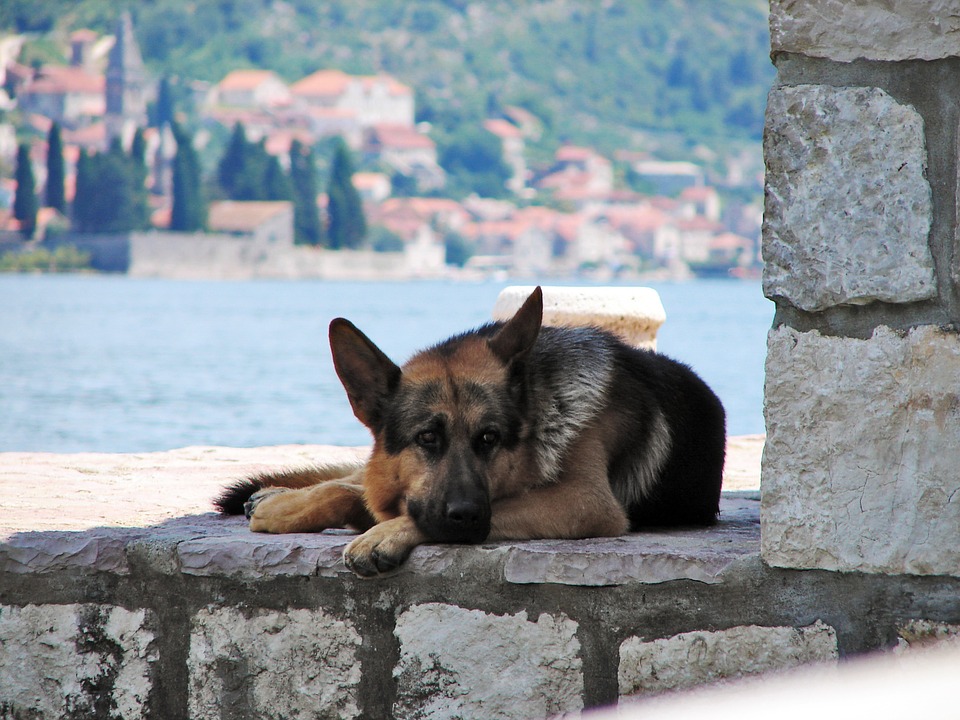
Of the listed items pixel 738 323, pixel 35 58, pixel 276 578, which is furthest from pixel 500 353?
pixel 35 58

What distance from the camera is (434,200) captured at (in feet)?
424

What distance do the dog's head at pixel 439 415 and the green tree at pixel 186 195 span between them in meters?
105

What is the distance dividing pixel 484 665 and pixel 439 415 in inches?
31.8

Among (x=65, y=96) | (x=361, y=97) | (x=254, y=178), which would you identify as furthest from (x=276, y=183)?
(x=361, y=97)

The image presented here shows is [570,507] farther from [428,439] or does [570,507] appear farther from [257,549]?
[257,549]

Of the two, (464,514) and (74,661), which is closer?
(464,514)

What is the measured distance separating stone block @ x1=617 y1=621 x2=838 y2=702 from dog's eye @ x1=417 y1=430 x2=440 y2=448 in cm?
90

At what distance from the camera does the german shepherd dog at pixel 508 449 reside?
355cm

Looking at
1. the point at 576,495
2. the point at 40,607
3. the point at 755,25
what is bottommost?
Answer: the point at 40,607

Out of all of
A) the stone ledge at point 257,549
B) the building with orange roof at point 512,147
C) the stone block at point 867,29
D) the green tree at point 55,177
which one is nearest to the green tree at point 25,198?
the green tree at point 55,177

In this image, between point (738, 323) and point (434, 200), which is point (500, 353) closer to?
point (738, 323)

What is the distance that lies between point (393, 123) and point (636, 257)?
45.1 metres

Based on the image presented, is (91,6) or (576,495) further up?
(91,6)

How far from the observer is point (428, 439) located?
369 centimetres
